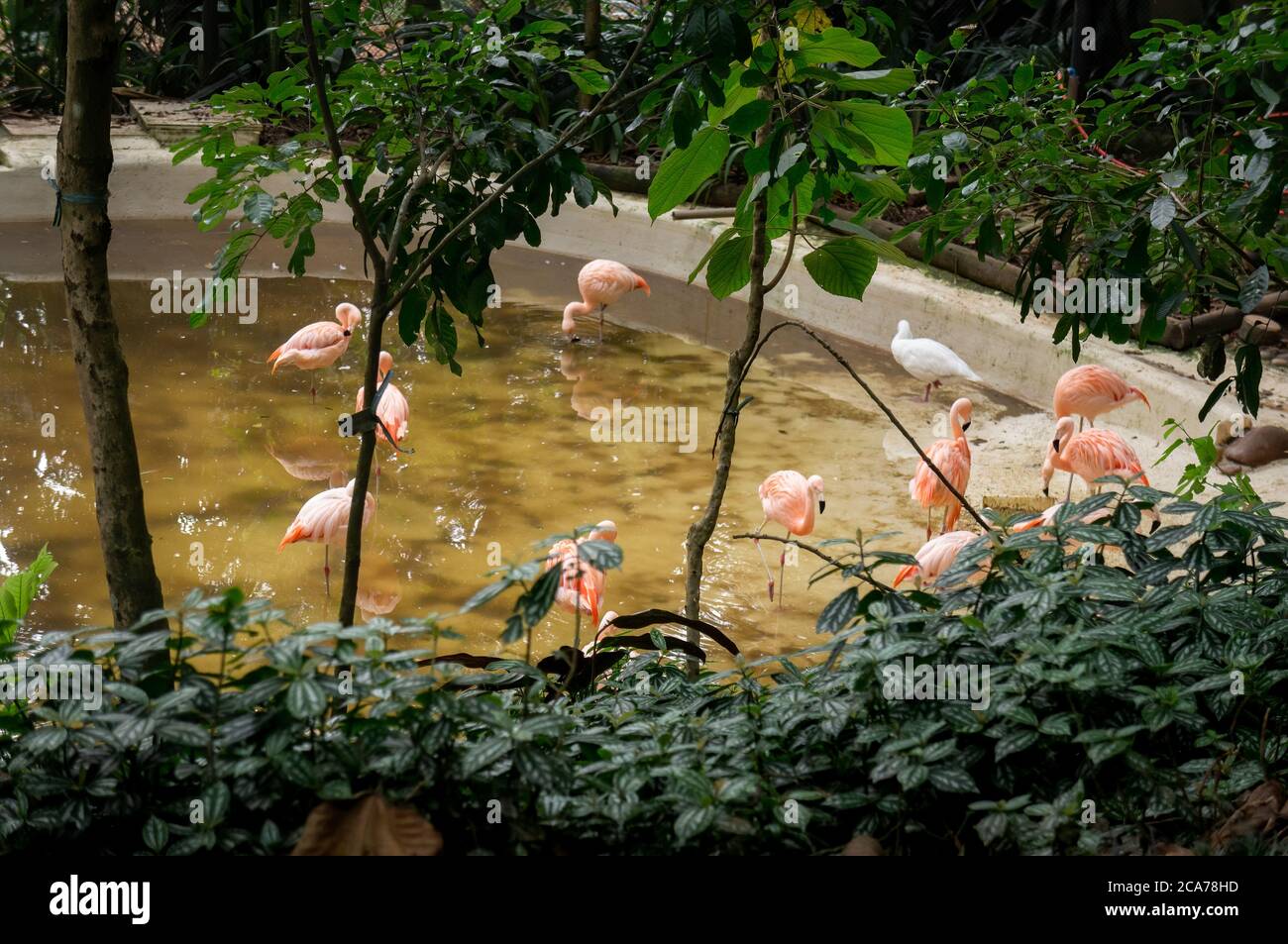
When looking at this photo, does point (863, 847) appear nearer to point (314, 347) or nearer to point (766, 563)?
point (766, 563)

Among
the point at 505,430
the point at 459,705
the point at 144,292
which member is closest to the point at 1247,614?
the point at 459,705

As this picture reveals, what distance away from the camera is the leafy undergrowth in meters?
1.41

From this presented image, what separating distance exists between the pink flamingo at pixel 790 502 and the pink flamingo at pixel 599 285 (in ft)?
8.77

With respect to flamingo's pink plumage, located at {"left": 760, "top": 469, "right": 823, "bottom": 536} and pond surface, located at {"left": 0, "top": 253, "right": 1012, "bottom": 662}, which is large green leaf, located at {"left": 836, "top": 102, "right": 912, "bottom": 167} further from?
flamingo's pink plumage, located at {"left": 760, "top": 469, "right": 823, "bottom": 536}

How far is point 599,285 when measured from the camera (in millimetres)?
6789

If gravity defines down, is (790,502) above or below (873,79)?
below

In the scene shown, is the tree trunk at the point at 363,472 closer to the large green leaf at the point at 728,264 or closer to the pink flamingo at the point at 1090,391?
the large green leaf at the point at 728,264

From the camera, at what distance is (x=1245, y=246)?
2.60 m

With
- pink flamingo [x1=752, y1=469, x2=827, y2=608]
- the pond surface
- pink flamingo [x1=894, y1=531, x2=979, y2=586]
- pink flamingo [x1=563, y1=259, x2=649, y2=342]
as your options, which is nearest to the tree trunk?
the pond surface

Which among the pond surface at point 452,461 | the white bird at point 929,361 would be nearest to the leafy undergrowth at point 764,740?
the pond surface at point 452,461

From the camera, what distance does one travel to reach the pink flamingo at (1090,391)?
4969 millimetres

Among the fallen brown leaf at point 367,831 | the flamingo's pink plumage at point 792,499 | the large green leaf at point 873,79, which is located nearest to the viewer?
the fallen brown leaf at point 367,831

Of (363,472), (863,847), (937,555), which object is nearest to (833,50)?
(363,472)

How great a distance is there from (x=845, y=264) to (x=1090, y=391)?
3.22 m
